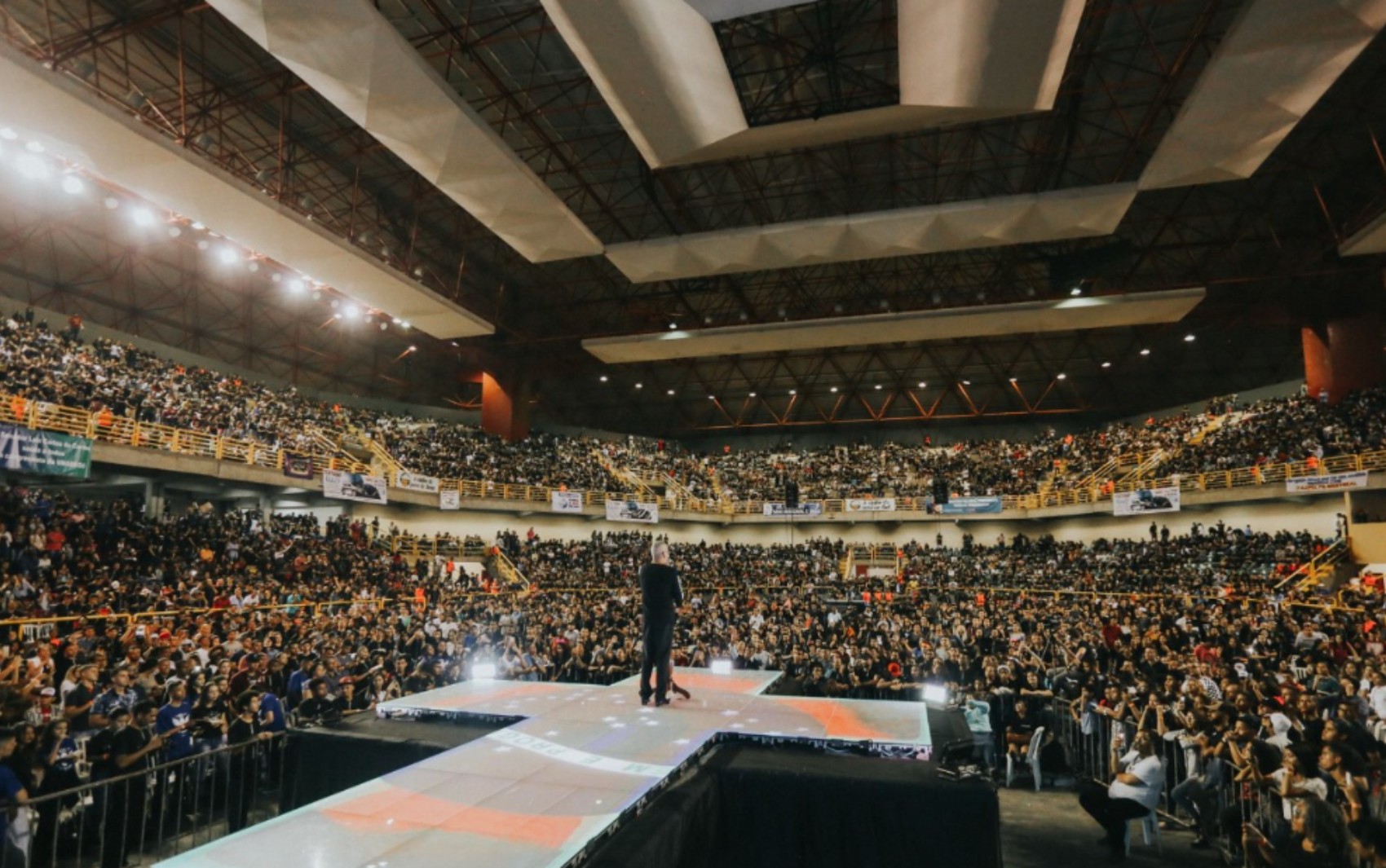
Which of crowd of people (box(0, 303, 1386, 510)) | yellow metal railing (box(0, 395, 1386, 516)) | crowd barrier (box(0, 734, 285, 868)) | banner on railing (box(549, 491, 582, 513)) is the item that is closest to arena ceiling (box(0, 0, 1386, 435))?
crowd of people (box(0, 303, 1386, 510))

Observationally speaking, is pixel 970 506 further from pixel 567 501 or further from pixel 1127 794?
pixel 1127 794

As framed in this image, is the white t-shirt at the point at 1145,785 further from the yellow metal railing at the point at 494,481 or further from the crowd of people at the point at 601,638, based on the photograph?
the yellow metal railing at the point at 494,481

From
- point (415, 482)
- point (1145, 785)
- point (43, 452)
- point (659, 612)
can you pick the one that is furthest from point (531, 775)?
point (415, 482)

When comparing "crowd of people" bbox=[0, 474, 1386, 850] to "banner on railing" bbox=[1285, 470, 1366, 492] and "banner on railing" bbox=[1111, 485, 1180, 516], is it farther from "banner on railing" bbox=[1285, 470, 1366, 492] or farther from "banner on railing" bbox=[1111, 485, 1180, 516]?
"banner on railing" bbox=[1111, 485, 1180, 516]

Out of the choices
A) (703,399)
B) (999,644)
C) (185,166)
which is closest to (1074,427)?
(703,399)

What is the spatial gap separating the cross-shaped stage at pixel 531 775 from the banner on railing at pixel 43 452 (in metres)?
11.4

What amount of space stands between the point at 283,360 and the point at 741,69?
1039 inches

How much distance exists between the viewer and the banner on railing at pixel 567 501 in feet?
92.2

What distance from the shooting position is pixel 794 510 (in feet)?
108

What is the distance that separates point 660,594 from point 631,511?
22515mm

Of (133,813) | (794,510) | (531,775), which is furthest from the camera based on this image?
(794,510)

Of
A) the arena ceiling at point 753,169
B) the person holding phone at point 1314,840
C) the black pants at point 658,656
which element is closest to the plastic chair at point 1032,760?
the person holding phone at point 1314,840

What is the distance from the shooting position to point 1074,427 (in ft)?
125

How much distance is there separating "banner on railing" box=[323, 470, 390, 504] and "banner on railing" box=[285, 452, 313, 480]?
68cm
